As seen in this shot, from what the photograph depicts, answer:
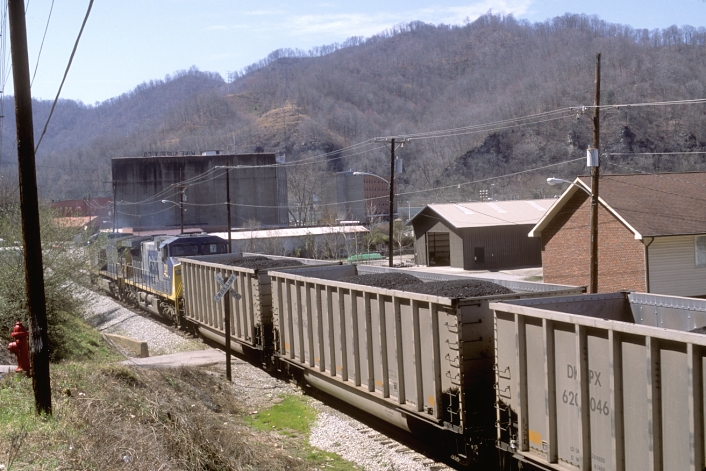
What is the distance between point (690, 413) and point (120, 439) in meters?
6.27

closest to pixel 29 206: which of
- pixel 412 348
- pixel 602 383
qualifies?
pixel 412 348

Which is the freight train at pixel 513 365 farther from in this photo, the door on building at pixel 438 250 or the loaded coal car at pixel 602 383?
the door on building at pixel 438 250

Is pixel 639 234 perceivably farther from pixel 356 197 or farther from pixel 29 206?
pixel 356 197

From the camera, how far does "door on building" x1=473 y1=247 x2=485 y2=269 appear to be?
155 feet

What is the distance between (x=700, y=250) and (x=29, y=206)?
83.9ft

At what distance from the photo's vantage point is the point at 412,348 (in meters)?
10.2

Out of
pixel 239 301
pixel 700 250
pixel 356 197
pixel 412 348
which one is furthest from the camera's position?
pixel 356 197

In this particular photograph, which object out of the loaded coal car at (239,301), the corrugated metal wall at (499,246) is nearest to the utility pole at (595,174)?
the loaded coal car at (239,301)

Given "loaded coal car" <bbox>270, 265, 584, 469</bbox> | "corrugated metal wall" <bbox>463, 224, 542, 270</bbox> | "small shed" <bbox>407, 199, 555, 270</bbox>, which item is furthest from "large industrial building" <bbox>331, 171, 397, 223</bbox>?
"loaded coal car" <bbox>270, 265, 584, 469</bbox>

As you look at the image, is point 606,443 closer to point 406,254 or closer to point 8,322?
point 8,322

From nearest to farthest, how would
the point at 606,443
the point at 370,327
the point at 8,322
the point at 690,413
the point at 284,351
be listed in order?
1. the point at 690,413
2. the point at 606,443
3. the point at 370,327
4. the point at 284,351
5. the point at 8,322

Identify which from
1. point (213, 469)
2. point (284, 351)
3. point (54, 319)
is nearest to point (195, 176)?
point (54, 319)

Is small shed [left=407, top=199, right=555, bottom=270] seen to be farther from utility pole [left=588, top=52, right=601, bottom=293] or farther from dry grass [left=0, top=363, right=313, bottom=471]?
dry grass [left=0, top=363, right=313, bottom=471]

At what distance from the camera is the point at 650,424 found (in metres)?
6.31
